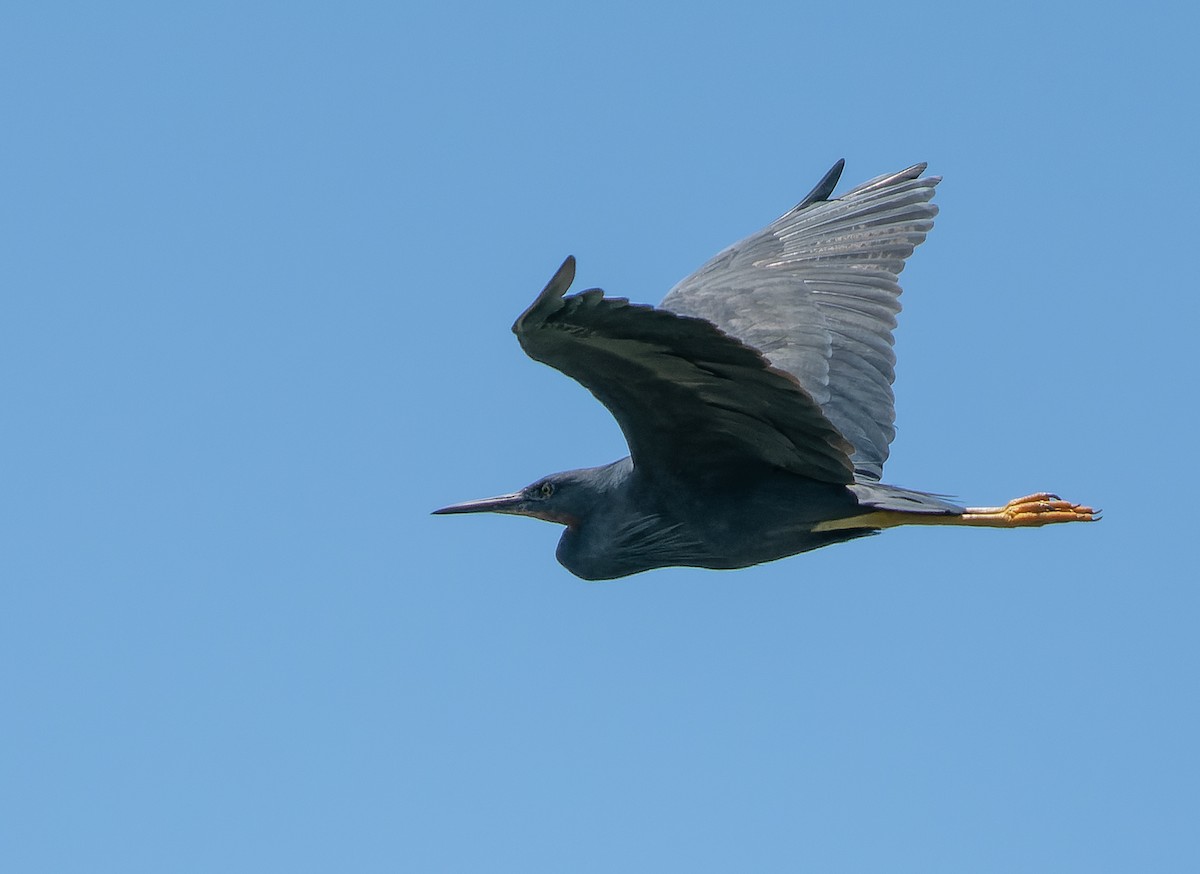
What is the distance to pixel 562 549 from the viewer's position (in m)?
8.55

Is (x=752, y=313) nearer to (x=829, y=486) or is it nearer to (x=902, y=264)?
(x=902, y=264)

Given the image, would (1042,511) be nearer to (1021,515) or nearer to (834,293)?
(1021,515)

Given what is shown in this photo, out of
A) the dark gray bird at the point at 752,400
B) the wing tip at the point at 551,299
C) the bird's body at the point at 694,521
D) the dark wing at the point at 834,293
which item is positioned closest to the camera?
the wing tip at the point at 551,299

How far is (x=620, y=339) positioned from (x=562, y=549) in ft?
6.70

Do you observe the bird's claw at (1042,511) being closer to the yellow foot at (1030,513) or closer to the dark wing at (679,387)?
the yellow foot at (1030,513)

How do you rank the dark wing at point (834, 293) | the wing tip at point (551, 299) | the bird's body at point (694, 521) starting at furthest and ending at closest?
the dark wing at point (834, 293), the bird's body at point (694, 521), the wing tip at point (551, 299)

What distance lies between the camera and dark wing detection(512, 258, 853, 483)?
21.4ft

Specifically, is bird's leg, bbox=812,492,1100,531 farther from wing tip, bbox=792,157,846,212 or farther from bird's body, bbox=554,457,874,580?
wing tip, bbox=792,157,846,212

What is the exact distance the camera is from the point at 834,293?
957 cm

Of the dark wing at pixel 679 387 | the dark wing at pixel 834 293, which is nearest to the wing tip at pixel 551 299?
the dark wing at pixel 679 387

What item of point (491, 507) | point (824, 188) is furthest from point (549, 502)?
point (824, 188)

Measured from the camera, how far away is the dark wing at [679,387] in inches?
257

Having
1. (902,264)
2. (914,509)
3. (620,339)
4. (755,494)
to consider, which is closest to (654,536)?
(755,494)

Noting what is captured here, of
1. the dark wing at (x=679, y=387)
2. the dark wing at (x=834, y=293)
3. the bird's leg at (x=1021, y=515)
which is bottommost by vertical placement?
the bird's leg at (x=1021, y=515)
